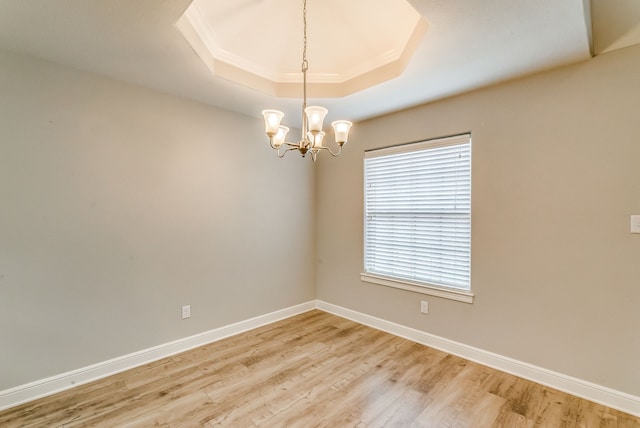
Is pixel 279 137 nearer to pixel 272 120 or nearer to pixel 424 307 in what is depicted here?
pixel 272 120

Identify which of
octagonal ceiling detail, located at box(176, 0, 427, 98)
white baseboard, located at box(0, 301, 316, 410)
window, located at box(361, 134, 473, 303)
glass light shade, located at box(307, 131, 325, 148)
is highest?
octagonal ceiling detail, located at box(176, 0, 427, 98)

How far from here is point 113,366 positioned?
243 cm

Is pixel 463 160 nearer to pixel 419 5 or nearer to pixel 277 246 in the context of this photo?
pixel 419 5

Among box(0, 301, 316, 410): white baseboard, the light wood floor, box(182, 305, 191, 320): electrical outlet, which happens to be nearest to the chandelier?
the light wood floor

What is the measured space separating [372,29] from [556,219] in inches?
80.0

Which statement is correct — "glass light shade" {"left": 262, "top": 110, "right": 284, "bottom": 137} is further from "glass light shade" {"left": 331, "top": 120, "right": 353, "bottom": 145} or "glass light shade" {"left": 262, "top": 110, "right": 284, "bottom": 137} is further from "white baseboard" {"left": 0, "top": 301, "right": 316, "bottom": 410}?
"white baseboard" {"left": 0, "top": 301, "right": 316, "bottom": 410}

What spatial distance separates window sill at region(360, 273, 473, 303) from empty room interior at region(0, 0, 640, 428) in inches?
1.1

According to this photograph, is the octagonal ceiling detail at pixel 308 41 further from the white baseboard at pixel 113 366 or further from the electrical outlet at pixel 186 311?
the white baseboard at pixel 113 366

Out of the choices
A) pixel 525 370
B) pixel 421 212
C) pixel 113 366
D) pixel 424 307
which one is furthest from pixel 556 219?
pixel 113 366

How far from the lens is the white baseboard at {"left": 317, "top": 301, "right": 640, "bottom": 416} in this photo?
79.0 inches

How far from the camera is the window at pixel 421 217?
2.77 metres

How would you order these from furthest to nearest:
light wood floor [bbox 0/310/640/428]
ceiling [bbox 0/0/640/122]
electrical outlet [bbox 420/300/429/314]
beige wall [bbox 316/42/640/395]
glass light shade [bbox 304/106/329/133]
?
1. electrical outlet [bbox 420/300/429/314]
2. beige wall [bbox 316/42/640/395]
3. light wood floor [bbox 0/310/640/428]
4. glass light shade [bbox 304/106/329/133]
5. ceiling [bbox 0/0/640/122]

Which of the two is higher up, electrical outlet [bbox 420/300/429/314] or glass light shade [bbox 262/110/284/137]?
glass light shade [bbox 262/110/284/137]

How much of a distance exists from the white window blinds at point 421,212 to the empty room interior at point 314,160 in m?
0.02
